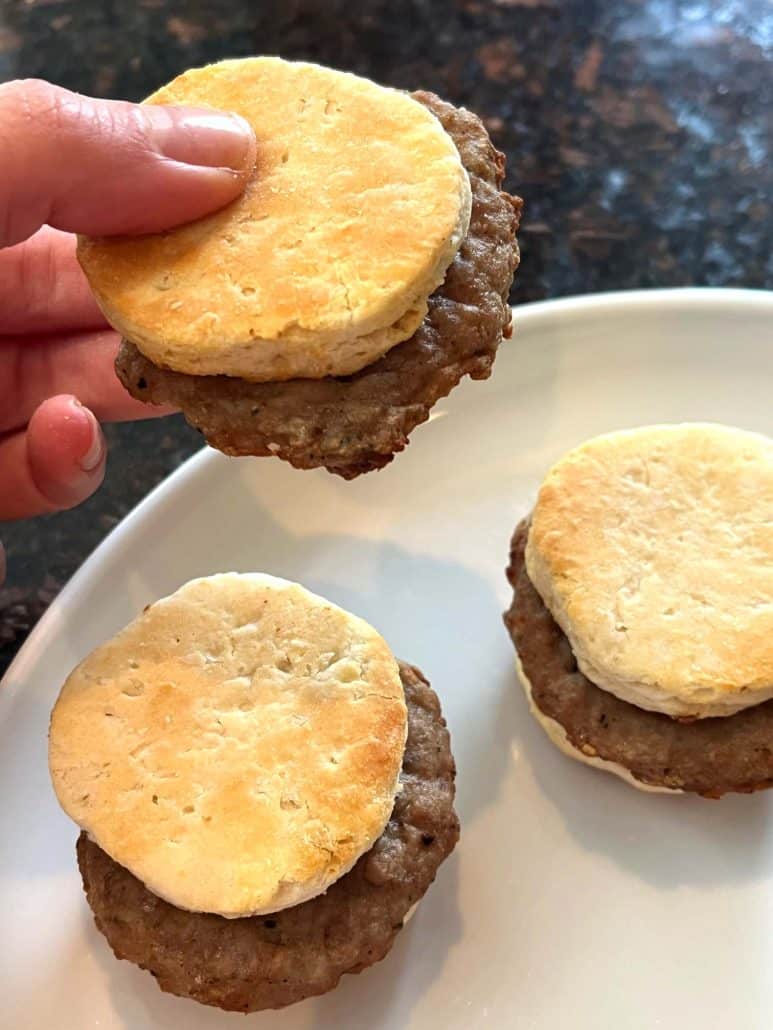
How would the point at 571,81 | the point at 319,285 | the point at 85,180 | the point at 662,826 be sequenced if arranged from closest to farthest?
1. the point at 319,285
2. the point at 85,180
3. the point at 662,826
4. the point at 571,81

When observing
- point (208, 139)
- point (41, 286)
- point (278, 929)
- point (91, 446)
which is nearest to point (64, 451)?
point (91, 446)

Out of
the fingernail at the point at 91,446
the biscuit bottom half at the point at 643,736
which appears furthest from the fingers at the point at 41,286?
the biscuit bottom half at the point at 643,736

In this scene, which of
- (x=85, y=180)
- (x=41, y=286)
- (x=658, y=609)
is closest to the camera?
(x=85, y=180)

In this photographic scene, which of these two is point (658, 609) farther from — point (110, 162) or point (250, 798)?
point (110, 162)

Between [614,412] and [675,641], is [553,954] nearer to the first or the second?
[675,641]

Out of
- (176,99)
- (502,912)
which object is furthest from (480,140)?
(502,912)

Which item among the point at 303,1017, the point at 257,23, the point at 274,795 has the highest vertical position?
the point at 257,23

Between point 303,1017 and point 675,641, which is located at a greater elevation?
point 675,641
